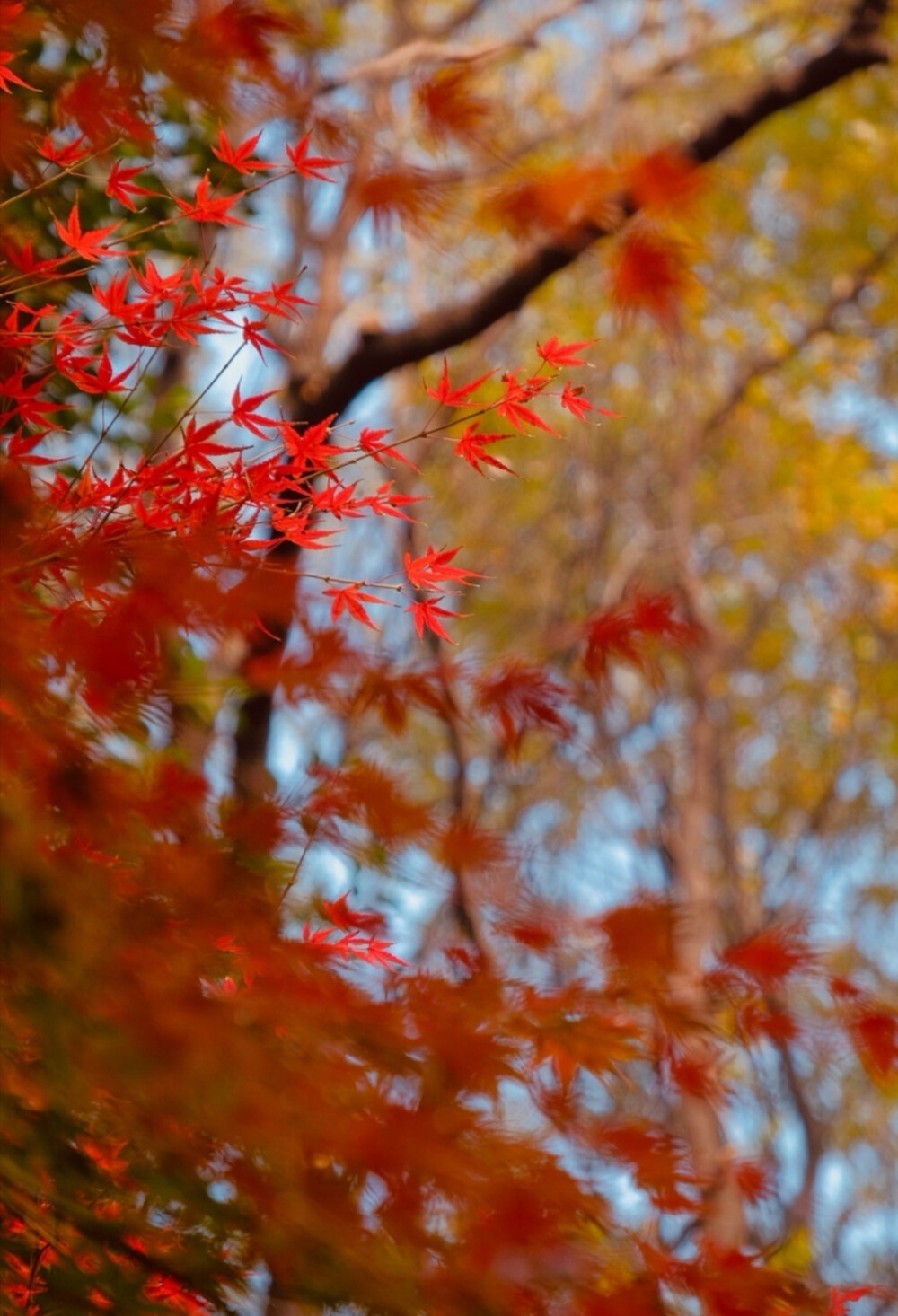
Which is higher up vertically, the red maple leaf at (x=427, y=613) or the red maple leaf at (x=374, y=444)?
the red maple leaf at (x=374, y=444)

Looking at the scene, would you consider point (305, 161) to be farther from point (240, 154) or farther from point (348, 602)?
point (348, 602)

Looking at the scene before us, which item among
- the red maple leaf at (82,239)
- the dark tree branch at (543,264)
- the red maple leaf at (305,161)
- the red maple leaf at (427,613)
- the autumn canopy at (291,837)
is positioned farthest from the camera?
the dark tree branch at (543,264)

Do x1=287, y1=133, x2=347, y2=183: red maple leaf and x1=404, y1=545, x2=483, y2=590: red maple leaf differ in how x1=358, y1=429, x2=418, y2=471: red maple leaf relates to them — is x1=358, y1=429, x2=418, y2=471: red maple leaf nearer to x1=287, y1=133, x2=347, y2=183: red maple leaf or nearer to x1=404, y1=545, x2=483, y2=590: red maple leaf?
x1=404, y1=545, x2=483, y2=590: red maple leaf

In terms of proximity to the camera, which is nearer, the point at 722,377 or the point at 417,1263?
the point at 417,1263

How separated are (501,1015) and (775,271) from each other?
792 centimetres

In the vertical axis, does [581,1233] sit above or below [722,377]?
below

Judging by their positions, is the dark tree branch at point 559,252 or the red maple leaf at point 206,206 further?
the dark tree branch at point 559,252

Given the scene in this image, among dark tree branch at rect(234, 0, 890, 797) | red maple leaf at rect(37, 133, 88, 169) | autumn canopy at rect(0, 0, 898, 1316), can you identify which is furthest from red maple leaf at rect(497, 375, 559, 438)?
dark tree branch at rect(234, 0, 890, 797)

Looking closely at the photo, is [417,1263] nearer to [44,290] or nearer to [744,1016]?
[744,1016]

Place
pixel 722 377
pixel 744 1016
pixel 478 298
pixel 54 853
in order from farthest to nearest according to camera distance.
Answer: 1. pixel 722 377
2. pixel 478 298
3. pixel 744 1016
4. pixel 54 853

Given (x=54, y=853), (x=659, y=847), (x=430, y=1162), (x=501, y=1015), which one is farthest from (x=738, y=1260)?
(x=659, y=847)

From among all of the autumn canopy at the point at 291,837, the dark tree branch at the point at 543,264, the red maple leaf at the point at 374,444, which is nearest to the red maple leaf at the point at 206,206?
the autumn canopy at the point at 291,837

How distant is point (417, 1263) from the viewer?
1.35 metres

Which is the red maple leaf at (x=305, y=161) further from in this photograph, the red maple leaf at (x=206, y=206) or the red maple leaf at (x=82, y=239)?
the red maple leaf at (x=82, y=239)
